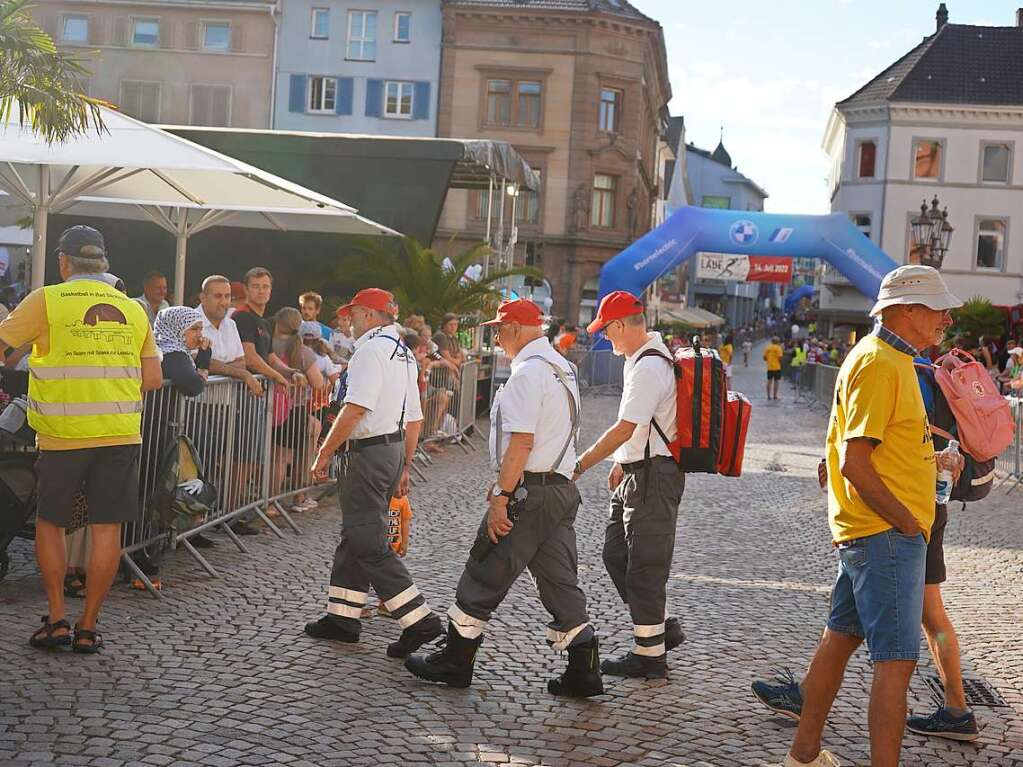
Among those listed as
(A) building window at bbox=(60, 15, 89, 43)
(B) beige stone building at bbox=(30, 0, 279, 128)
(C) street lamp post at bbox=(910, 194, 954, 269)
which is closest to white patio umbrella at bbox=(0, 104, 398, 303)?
(C) street lamp post at bbox=(910, 194, 954, 269)

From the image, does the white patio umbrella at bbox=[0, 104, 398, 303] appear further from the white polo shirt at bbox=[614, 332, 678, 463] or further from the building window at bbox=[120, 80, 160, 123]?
the building window at bbox=[120, 80, 160, 123]

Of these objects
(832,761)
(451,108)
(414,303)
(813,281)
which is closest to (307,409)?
(832,761)

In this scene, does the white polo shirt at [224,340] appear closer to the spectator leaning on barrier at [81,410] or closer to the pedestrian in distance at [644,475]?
the spectator leaning on barrier at [81,410]

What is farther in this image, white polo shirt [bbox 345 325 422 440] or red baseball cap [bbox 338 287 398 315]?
red baseball cap [bbox 338 287 398 315]

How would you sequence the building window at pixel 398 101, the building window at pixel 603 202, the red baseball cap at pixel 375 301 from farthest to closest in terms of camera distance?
1. the building window at pixel 603 202
2. the building window at pixel 398 101
3. the red baseball cap at pixel 375 301

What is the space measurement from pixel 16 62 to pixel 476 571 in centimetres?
549

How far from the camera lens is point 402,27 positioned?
177 ft

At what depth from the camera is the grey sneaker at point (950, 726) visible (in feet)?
19.0

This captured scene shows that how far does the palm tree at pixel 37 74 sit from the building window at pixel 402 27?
148 feet

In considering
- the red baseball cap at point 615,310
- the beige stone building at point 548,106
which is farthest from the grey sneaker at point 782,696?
the beige stone building at point 548,106

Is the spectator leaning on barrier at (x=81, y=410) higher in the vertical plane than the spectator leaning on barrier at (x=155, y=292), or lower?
lower

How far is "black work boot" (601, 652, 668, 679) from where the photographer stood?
22.0 ft

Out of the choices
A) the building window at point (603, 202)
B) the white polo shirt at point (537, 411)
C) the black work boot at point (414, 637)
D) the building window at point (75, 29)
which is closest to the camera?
the white polo shirt at point (537, 411)

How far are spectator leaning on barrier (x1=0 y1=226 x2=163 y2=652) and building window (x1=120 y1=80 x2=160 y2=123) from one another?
4991cm
